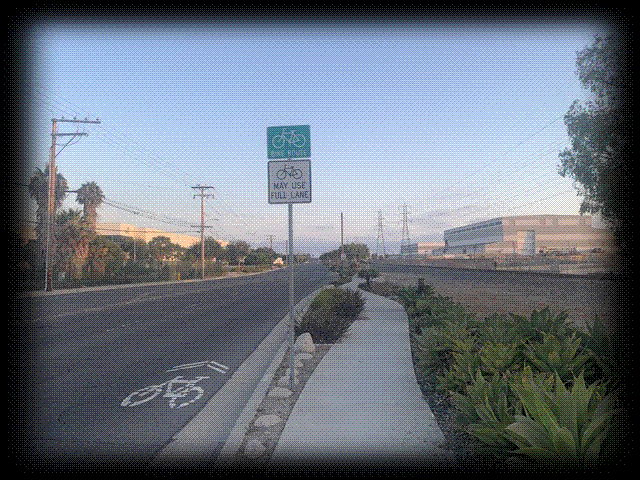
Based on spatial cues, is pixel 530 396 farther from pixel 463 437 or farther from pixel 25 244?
pixel 25 244

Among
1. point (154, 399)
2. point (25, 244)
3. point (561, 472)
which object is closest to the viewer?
point (561, 472)

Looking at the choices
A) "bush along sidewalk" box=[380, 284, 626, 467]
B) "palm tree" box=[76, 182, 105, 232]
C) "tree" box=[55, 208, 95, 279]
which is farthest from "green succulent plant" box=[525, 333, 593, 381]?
"palm tree" box=[76, 182, 105, 232]

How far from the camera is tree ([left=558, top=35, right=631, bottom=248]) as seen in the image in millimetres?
9656

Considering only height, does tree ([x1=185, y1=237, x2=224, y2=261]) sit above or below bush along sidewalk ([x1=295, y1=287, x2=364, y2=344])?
above

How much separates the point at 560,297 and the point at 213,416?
685 inches

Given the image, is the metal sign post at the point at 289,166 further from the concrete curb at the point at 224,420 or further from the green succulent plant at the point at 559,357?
the green succulent plant at the point at 559,357

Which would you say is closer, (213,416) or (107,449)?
(107,449)

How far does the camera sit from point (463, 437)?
16.5ft

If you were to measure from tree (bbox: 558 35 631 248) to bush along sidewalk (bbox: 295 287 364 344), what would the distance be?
6640mm

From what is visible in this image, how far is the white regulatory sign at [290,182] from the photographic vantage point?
740 cm

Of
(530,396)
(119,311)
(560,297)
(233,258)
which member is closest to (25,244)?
(119,311)

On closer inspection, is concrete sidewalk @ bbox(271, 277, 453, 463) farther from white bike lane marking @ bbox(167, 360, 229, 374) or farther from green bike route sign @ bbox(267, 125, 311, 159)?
green bike route sign @ bbox(267, 125, 311, 159)

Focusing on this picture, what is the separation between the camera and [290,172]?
7449mm

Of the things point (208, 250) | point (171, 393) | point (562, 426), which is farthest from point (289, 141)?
point (208, 250)
